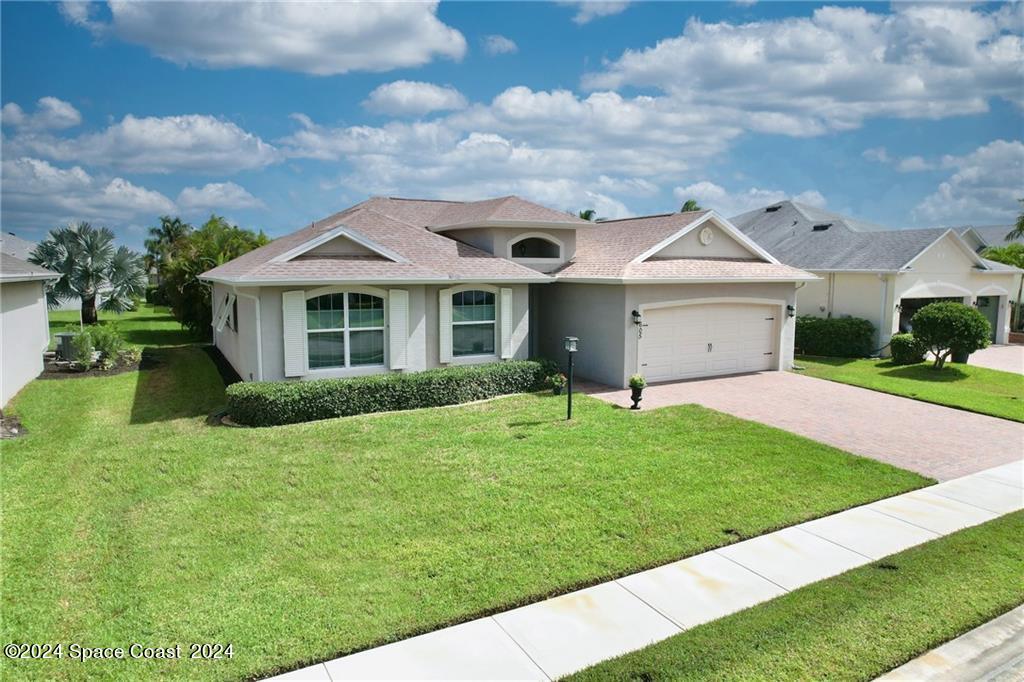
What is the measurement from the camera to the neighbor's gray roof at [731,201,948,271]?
2422cm

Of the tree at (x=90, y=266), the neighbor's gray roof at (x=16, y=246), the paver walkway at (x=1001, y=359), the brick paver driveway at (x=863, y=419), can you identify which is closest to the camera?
the brick paver driveway at (x=863, y=419)

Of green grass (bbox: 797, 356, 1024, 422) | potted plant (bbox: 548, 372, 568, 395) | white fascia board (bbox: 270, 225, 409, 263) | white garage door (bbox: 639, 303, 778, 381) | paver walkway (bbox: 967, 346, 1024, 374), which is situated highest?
white fascia board (bbox: 270, 225, 409, 263)

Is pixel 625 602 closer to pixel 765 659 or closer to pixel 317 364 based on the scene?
pixel 765 659

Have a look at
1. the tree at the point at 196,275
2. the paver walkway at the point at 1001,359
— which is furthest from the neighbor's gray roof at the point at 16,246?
the paver walkway at the point at 1001,359

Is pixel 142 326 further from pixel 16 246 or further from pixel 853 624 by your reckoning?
pixel 853 624

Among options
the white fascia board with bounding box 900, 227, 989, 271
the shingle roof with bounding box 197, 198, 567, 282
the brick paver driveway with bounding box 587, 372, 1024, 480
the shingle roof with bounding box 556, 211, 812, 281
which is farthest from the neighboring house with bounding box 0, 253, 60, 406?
the white fascia board with bounding box 900, 227, 989, 271

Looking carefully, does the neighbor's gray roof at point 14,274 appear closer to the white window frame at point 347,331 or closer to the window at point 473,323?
the white window frame at point 347,331

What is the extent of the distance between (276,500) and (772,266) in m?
15.8

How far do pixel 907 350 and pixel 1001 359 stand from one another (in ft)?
16.4

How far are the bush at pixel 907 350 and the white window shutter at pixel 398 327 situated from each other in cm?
1655

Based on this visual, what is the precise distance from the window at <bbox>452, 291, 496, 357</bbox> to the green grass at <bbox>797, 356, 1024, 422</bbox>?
1013cm

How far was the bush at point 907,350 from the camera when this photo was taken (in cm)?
2089

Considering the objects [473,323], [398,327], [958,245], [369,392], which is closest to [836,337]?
[958,245]

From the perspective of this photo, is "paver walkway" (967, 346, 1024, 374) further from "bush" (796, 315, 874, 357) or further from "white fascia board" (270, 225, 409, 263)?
"white fascia board" (270, 225, 409, 263)
